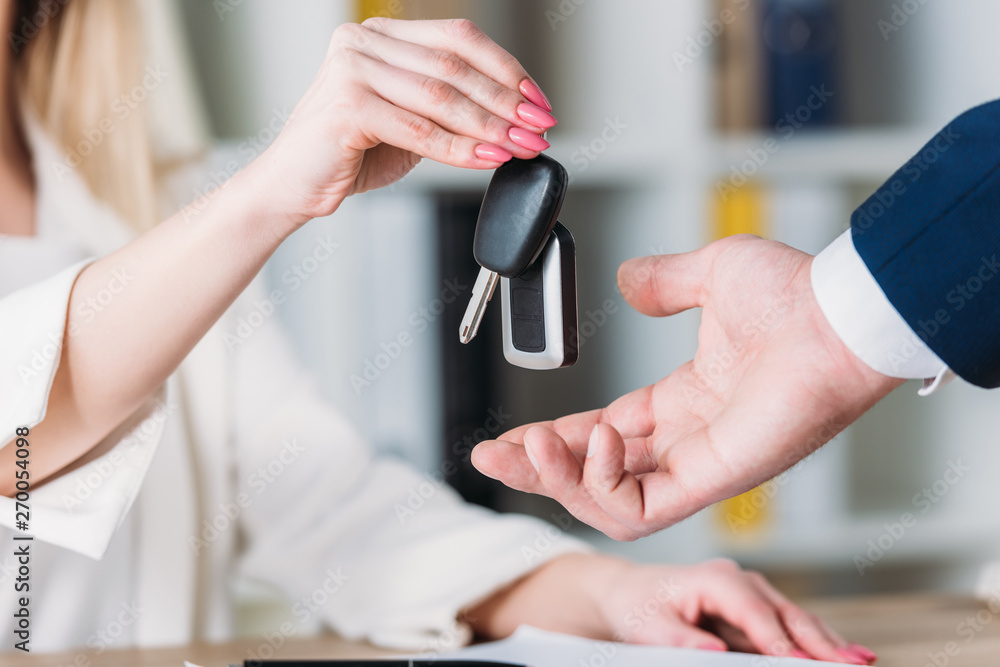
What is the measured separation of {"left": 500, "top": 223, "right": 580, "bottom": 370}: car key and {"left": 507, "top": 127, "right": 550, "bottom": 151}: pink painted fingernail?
5 cm

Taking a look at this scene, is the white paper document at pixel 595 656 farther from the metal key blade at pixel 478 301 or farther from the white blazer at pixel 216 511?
the metal key blade at pixel 478 301

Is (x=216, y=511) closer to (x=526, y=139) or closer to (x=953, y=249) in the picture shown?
(x=526, y=139)

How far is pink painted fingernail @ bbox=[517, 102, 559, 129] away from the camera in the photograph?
508 mm

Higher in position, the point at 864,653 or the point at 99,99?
the point at 99,99

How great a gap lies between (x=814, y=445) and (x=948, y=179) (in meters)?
0.17

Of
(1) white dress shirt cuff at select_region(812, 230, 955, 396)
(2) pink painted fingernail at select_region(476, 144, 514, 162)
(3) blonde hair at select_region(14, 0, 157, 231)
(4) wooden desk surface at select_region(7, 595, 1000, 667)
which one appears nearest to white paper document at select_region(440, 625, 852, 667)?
(4) wooden desk surface at select_region(7, 595, 1000, 667)

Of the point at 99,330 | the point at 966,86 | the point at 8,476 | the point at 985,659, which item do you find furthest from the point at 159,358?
the point at 966,86

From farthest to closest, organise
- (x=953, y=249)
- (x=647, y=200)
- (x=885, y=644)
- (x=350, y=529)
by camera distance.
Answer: (x=647, y=200) < (x=350, y=529) < (x=885, y=644) < (x=953, y=249)

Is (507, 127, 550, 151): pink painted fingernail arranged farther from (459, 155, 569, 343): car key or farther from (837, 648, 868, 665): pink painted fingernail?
(837, 648, 868, 665): pink painted fingernail

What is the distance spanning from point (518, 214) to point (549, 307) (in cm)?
6

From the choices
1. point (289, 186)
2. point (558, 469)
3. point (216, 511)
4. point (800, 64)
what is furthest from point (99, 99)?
point (800, 64)

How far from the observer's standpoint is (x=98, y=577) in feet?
2.92

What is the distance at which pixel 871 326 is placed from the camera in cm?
48

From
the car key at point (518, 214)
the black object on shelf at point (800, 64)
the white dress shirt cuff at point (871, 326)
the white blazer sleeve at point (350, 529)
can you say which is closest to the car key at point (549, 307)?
the car key at point (518, 214)
